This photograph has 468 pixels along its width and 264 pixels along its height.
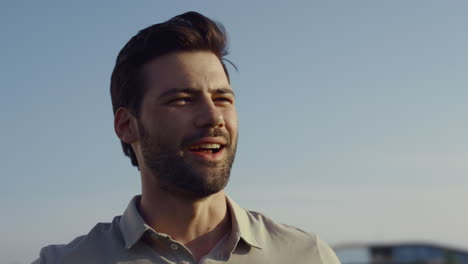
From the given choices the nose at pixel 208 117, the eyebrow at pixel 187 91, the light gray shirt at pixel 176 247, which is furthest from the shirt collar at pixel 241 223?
the eyebrow at pixel 187 91

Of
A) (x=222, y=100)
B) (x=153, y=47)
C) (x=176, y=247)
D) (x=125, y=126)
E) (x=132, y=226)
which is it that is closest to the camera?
(x=176, y=247)

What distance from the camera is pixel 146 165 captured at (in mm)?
3197

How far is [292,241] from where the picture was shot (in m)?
3.13

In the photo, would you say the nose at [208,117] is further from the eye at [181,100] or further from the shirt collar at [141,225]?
the shirt collar at [141,225]

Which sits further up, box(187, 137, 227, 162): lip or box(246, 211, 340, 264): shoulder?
box(187, 137, 227, 162): lip

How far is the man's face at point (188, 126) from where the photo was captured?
296 centimetres

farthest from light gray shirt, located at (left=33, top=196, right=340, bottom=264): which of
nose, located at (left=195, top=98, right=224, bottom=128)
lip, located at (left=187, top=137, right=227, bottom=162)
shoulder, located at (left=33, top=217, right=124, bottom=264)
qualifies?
nose, located at (left=195, top=98, right=224, bottom=128)

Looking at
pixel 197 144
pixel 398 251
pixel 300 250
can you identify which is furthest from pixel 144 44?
pixel 398 251

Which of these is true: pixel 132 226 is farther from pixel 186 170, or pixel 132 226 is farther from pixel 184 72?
pixel 184 72

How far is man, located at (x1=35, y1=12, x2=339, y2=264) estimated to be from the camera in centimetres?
296

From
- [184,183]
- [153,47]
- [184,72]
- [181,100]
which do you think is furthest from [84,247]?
[153,47]

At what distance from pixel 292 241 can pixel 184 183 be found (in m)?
0.63

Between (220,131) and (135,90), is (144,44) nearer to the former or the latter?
(135,90)

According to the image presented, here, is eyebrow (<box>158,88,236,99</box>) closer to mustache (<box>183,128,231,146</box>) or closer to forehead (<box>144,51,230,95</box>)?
forehead (<box>144,51,230,95</box>)
